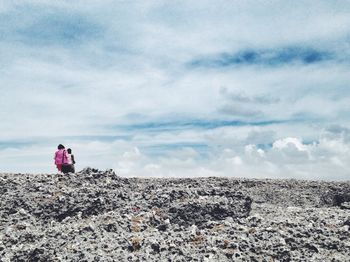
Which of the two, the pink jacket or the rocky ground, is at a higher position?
the pink jacket

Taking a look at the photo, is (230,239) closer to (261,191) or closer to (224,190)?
(224,190)

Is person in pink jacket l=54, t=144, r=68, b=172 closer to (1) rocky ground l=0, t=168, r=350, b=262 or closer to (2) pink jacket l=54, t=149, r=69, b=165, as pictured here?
(2) pink jacket l=54, t=149, r=69, b=165

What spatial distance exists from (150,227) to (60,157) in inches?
511

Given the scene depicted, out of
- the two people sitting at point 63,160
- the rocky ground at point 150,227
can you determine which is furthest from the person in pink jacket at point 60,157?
the rocky ground at point 150,227

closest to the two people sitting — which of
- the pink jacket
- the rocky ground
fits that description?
the pink jacket

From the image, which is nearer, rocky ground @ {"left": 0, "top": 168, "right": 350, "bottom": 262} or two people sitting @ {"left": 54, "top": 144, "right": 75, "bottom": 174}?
rocky ground @ {"left": 0, "top": 168, "right": 350, "bottom": 262}

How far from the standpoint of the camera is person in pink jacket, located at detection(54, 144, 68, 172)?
863 inches

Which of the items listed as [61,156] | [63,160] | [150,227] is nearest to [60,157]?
[61,156]

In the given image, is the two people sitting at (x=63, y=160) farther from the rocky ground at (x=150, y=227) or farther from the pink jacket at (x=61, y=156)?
the rocky ground at (x=150, y=227)

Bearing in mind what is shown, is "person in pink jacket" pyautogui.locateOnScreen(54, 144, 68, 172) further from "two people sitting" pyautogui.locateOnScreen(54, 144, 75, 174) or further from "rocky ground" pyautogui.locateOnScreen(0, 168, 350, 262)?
"rocky ground" pyautogui.locateOnScreen(0, 168, 350, 262)

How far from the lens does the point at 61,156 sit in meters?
22.0

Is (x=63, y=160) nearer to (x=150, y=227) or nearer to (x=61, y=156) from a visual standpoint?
(x=61, y=156)

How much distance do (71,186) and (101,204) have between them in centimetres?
260

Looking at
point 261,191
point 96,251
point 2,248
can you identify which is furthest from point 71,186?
point 261,191
